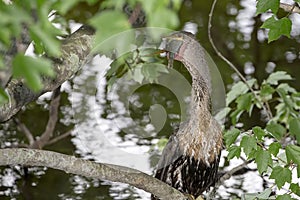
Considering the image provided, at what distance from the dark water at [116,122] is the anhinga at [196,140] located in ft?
1.08

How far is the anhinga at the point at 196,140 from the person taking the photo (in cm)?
165

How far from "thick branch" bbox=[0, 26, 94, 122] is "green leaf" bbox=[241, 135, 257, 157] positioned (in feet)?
1.28

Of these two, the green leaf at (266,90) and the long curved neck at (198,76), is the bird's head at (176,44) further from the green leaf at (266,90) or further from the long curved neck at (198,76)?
the green leaf at (266,90)

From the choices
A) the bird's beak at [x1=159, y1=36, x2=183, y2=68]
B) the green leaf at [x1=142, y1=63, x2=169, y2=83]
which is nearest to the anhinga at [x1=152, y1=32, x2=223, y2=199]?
the bird's beak at [x1=159, y1=36, x2=183, y2=68]

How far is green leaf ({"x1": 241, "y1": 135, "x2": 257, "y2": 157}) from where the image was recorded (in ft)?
4.58

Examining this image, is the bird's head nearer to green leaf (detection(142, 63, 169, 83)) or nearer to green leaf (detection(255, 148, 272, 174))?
green leaf (detection(142, 63, 169, 83))

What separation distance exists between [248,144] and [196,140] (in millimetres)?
283

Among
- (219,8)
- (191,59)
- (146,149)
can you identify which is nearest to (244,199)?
(191,59)

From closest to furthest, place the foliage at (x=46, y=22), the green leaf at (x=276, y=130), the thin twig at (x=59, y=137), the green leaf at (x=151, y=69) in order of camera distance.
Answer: the foliage at (x=46, y=22) < the green leaf at (x=276, y=130) < the green leaf at (x=151, y=69) < the thin twig at (x=59, y=137)

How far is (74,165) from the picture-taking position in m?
1.27

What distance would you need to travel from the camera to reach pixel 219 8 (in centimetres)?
304

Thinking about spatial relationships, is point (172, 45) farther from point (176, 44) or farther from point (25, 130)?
point (25, 130)

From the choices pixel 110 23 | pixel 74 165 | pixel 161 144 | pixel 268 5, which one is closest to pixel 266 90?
pixel 161 144

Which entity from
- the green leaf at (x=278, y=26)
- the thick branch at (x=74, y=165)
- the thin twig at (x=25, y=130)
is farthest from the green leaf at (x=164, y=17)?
the thin twig at (x=25, y=130)
